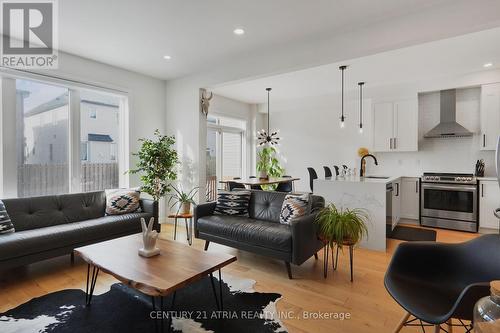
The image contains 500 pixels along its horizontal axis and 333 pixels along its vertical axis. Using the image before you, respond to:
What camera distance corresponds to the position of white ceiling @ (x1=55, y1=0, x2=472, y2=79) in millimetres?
2676

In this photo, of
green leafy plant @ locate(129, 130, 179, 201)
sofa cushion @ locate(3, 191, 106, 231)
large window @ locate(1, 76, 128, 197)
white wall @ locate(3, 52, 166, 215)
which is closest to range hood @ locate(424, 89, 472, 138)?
green leafy plant @ locate(129, 130, 179, 201)

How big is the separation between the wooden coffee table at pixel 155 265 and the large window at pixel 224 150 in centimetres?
403

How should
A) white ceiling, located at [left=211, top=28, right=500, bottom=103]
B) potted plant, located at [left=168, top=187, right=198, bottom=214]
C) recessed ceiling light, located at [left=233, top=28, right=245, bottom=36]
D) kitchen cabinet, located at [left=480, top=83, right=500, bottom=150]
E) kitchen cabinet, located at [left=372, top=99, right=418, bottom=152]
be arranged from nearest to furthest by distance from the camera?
1. recessed ceiling light, located at [left=233, top=28, right=245, bottom=36]
2. white ceiling, located at [left=211, top=28, right=500, bottom=103]
3. potted plant, located at [left=168, top=187, right=198, bottom=214]
4. kitchen cabinet, located at [left=480, top=83, right=500, bottom=150]
5. kitchen cabinet, located at [left=372, top=99, right=418, bottom=152]

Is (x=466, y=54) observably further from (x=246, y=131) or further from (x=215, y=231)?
(x=246, y=131)

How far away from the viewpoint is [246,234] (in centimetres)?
302

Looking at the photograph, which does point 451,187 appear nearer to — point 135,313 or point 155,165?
point 155,165

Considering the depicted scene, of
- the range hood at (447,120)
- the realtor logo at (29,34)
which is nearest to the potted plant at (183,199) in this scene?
the realtor logo at (29,34)

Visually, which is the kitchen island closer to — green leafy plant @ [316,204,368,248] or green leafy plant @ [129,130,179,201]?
green leafy plant @ [316,204,368,248]

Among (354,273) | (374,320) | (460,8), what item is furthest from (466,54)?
A: (374,320)

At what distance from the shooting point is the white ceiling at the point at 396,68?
3701 millimetres

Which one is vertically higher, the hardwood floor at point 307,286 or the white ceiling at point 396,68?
the white ceiling at point 396,68

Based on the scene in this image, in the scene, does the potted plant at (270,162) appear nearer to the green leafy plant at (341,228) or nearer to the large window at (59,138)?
the large window at (59,138)

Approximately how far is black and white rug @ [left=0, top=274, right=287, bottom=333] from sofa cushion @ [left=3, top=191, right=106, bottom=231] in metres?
1.19

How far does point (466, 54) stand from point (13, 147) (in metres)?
6.53
